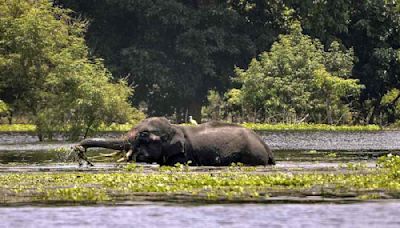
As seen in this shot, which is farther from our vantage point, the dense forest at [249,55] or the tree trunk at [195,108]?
the tree trunk at [195,108]

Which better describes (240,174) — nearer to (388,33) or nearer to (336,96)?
(336,96)

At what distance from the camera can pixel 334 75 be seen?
6938 centimetres

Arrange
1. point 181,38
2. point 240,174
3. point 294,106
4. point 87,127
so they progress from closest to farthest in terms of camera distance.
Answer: point 240,174 → point 87,127 → point 294,106 → point 181,38

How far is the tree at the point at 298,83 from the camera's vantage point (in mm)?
66750

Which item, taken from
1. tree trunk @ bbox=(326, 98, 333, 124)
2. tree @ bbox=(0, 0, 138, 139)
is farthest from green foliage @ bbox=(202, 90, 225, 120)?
tree @ bbox=(0, 0, 138, 139)

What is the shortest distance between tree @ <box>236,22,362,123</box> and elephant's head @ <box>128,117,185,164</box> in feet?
118

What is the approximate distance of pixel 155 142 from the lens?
2994 centimetres

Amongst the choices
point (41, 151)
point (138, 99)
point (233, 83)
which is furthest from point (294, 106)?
point (41, 151)

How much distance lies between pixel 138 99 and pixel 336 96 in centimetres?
1740

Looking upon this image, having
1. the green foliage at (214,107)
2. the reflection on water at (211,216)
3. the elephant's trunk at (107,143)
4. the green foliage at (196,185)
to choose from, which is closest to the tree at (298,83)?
the green foliage at (214,107)

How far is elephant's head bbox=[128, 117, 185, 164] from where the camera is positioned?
1176 inches

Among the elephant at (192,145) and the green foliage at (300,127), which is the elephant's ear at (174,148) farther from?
the green foliage at (300,127)

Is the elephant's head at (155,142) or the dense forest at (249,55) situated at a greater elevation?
the dense forest at (249,55)

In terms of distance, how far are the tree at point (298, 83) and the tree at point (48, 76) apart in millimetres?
12710
